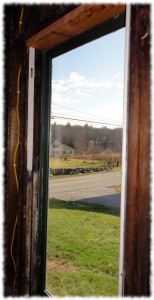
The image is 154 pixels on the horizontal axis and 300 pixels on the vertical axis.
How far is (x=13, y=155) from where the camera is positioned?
231 cm

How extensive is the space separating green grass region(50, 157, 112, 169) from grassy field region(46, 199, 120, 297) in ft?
1.00

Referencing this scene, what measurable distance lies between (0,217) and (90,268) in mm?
3017

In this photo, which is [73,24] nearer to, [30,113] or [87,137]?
[30,113]

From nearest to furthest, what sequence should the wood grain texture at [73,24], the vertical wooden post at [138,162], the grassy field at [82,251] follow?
the vertical wooden post at [138,162] → the wood grain texture at [73,24] → the grassy field at [82,251]

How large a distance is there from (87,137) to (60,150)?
0.91 feet

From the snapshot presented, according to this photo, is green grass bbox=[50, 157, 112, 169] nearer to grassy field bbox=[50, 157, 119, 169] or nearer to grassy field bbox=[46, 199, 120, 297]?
grassy field bbox=[50, 157, 119, 169]

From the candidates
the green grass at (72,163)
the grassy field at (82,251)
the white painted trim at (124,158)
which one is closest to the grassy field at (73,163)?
the green grass at (72,163)

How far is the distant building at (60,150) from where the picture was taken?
7.45ft

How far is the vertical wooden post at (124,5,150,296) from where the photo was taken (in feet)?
3.77

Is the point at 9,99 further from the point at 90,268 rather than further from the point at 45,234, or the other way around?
the point at 90,268

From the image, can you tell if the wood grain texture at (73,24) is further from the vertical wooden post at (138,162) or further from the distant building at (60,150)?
the distant building at (60,150)

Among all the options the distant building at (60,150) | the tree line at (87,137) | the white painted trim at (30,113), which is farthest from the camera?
the distant building at (60,150)

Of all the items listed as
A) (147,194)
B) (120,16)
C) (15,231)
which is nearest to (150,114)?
(147,194)

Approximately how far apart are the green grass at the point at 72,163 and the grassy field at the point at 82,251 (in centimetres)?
31
